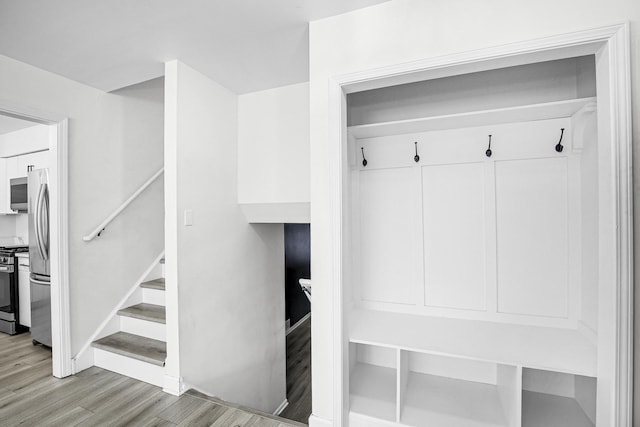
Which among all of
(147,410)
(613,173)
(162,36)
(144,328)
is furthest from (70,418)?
(613,173)

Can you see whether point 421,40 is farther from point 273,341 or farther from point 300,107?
point 273,341

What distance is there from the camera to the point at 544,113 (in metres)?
1.57

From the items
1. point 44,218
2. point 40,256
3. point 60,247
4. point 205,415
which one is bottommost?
point 205,415

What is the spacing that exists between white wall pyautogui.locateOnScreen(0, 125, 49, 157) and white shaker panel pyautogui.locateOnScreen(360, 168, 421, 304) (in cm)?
384

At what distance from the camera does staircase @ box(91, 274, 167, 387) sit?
2301 mm

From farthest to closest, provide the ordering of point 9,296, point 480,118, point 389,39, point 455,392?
point 9,296 → point 455,392 → point 480,118 → point 389,39

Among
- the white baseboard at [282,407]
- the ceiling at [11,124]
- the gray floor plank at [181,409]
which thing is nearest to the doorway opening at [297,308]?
the white baseboard at [282,407]

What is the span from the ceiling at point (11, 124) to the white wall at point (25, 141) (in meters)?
0.05

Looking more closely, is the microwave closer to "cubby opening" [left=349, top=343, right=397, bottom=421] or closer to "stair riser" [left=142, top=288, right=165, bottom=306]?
"stair riser" [left=142, top=288, right=165, bottom=306]

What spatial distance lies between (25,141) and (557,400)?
5.55 m

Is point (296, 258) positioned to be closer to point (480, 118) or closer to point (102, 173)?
point (102, 173)

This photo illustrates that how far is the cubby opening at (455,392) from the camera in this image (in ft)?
5.05

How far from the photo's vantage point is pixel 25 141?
3756 mm

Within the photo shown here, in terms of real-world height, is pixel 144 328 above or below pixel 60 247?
below
